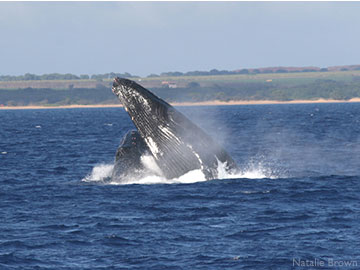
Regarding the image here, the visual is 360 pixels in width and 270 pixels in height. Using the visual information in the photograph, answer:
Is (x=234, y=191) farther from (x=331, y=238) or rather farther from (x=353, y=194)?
(x=331, y=238)

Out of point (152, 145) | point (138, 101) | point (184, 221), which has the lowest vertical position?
point (184, 221)

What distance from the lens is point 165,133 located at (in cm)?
2155

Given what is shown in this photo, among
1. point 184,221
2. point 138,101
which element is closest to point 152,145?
point 138,101

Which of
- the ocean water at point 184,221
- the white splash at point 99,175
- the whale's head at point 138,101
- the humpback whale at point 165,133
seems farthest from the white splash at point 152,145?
the white splash at point 99,175

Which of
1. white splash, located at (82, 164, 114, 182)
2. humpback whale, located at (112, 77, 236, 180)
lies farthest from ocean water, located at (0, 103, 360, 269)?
humpback whale, located at (112, 77, 236, 180)

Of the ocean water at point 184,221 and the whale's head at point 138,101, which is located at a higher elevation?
the whale's head at point 138,101

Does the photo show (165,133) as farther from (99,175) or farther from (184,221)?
(99,175)

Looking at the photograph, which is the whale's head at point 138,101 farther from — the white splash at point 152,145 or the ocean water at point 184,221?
the ocean water at point 184,221

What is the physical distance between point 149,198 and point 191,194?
1419 mm

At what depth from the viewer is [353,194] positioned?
23.7 m

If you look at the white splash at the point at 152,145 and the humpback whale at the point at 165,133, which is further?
the white splash at the point at 152,145

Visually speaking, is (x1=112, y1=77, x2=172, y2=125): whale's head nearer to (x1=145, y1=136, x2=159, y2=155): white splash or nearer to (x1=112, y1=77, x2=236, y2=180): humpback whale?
(x1=112, y1=77, x2=236, y2=180): humpback whale

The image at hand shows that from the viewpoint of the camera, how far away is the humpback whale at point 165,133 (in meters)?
21.3

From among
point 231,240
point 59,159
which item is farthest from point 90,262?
point 59,159
